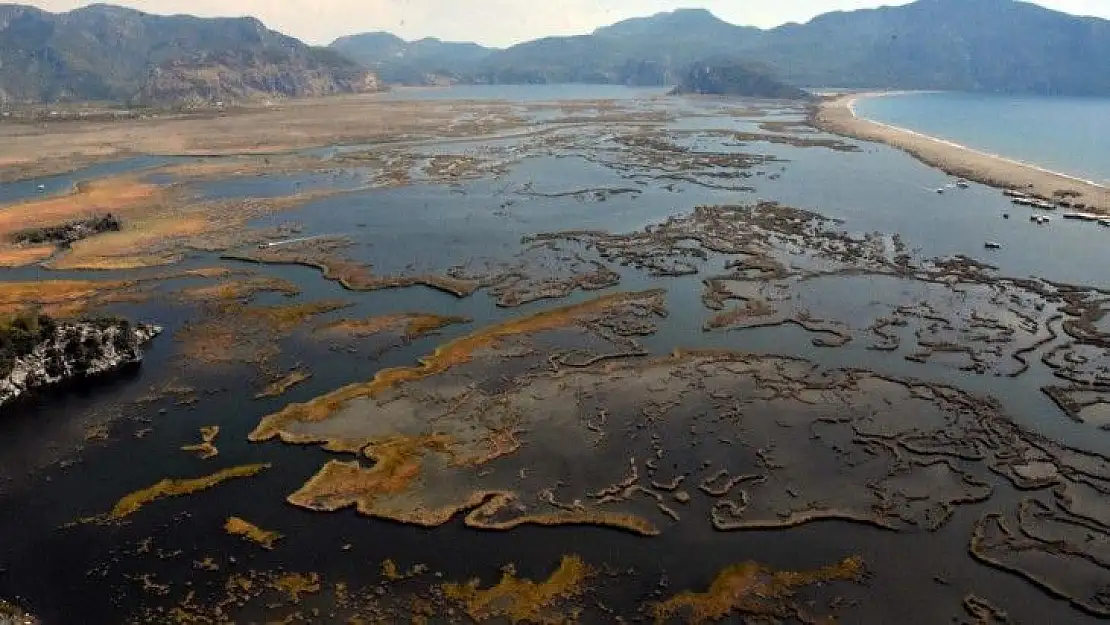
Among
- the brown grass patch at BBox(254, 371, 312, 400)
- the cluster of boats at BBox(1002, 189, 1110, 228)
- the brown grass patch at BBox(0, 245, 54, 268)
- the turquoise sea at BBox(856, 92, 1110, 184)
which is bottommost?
the brown grass patch at BBox(254, 371, 312, 400)

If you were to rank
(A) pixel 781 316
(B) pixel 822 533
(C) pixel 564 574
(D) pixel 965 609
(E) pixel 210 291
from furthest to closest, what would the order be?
(E) pixel 210 291, (A) pixel 781 316, (B) pixel 822 533, (C) pixel 564 574, (D) pixel 965 609

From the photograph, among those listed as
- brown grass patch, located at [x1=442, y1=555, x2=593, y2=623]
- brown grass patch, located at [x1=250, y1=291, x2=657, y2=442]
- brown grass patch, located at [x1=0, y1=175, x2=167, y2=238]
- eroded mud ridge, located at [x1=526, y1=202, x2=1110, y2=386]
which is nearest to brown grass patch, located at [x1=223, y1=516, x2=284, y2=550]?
brown grass patch, located at [x1=250, y1=291, x2=657, y2=442]

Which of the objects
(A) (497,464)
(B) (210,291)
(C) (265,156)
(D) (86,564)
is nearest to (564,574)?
(A) (497,464)

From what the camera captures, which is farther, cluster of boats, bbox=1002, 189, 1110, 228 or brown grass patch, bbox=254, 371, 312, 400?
cluster of boats, bbox=1002, 189, 1110, 228

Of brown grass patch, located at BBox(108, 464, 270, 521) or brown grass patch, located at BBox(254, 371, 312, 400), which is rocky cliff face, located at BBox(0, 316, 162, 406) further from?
brown grass patch, located at BBox(108, 464, 270, 521)

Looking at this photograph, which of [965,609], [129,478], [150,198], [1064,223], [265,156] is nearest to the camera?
[965,609]

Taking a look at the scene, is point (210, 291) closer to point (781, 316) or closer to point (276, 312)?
point (276, 312)
